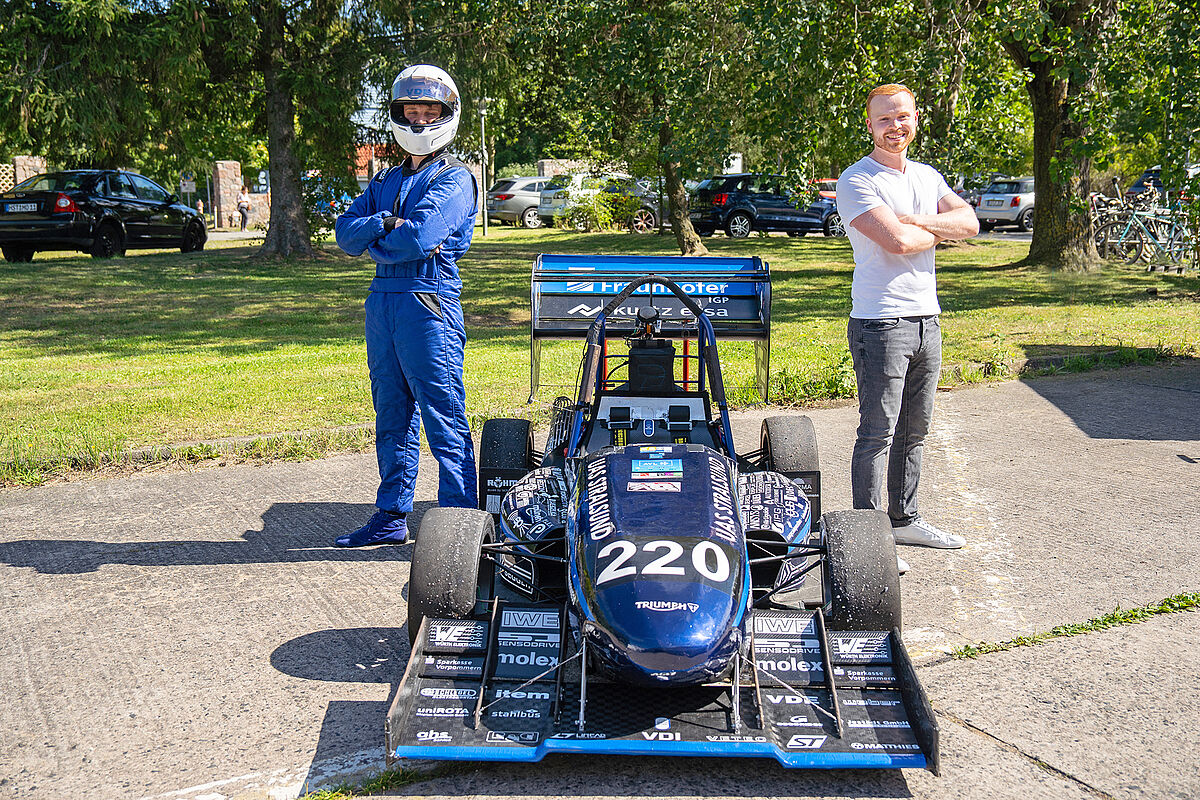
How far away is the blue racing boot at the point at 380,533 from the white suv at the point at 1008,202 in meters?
28.4

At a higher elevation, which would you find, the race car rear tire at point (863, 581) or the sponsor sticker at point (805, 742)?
the race car rear tire at point (863, 581)

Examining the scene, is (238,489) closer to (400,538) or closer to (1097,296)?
(400,538)

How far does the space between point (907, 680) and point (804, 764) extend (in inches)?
20.0

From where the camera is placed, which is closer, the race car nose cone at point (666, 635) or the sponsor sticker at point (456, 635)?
the race car nose cone at point (666, 635)

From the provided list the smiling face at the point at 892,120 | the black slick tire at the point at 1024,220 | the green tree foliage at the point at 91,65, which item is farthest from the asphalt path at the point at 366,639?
the black slick tire at the point at 1024,220

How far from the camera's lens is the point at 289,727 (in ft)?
12.4

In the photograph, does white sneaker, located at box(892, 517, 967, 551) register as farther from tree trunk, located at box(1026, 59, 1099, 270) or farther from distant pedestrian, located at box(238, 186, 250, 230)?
distant pedestrian, located at box(238, 186, 250, 230)

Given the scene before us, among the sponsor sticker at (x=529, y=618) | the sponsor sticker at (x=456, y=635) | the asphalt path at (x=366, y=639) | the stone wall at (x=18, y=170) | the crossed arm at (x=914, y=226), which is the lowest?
the asphalt path at (x=366, y=639)

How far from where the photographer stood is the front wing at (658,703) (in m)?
3.34

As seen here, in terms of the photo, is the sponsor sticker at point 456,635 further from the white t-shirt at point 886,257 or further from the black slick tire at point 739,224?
the black slick tire at point 739,224

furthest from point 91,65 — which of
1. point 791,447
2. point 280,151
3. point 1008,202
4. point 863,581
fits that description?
point 1008,202

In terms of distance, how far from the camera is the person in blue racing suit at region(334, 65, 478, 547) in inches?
212

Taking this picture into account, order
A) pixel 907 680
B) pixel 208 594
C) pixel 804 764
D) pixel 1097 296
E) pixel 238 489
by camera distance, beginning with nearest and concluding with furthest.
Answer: pixel 804 764 < pixel 907 680 < pixel 208 594 < pixel 238 489 < pixel 1097 296

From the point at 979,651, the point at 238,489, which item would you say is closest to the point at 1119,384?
the point at 979,651
